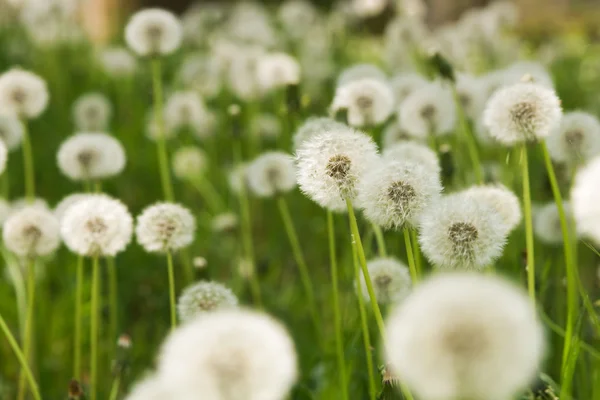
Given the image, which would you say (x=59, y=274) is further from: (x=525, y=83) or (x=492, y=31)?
(x=492, y=31)

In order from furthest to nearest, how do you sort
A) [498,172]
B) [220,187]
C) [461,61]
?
1. [461,61]
2. [220,187]
3. [498,172]

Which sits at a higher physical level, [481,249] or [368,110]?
[368,110]

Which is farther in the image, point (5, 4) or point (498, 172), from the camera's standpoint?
point (5, 4)

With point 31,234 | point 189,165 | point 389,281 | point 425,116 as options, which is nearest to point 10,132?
point 189,165

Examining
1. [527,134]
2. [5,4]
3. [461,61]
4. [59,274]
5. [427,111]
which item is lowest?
[59,274]

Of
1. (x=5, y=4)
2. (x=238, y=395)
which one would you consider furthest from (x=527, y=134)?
(x=5, y=4)

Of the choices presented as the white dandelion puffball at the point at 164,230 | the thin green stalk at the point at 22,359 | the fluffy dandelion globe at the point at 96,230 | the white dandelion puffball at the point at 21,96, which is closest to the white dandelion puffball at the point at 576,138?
the white dandelion puffball at the point at 164,230
